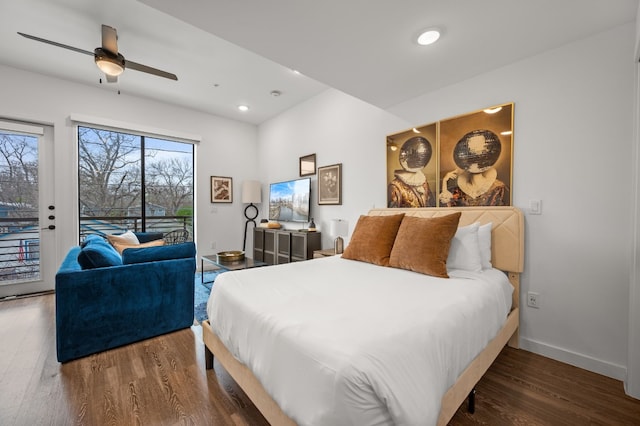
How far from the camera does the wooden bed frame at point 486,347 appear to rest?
1.17 meters

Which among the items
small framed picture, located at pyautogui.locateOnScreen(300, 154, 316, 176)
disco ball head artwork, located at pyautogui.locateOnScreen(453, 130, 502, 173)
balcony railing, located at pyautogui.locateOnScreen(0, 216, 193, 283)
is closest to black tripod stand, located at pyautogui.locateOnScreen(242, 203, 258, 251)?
small framed picture, located at pyautogui.locateOnScreen(300, 154, 316, 176)

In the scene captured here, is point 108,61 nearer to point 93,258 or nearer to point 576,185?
point 93,258

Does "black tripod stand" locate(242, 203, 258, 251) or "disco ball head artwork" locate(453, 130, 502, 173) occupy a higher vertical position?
"disco ball head artwork" locate(453, 130, 502, 173)

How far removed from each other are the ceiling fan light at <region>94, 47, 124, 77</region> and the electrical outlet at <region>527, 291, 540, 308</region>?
14.0 feet

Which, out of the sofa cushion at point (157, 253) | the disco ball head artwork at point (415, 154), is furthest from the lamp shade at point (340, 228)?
the sofa cushion at point (157, 253)

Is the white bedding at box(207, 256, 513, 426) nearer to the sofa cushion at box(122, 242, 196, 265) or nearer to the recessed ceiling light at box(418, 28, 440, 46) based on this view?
the sofa cushion at box(122, 242, 196, 265)

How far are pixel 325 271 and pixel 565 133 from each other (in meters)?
2.11

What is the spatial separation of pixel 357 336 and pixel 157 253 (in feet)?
7.06

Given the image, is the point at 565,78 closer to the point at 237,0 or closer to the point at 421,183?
the point at 421,183

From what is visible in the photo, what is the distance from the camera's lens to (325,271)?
2051 mm

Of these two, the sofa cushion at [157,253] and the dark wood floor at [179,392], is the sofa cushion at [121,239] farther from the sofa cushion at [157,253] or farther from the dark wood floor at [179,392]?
the dark wood floor at [179,392]

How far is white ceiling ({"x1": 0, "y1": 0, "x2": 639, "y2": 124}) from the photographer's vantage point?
1.67 m

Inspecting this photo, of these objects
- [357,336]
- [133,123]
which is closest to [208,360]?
[357,336]

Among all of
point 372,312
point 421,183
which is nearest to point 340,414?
point 372,312
